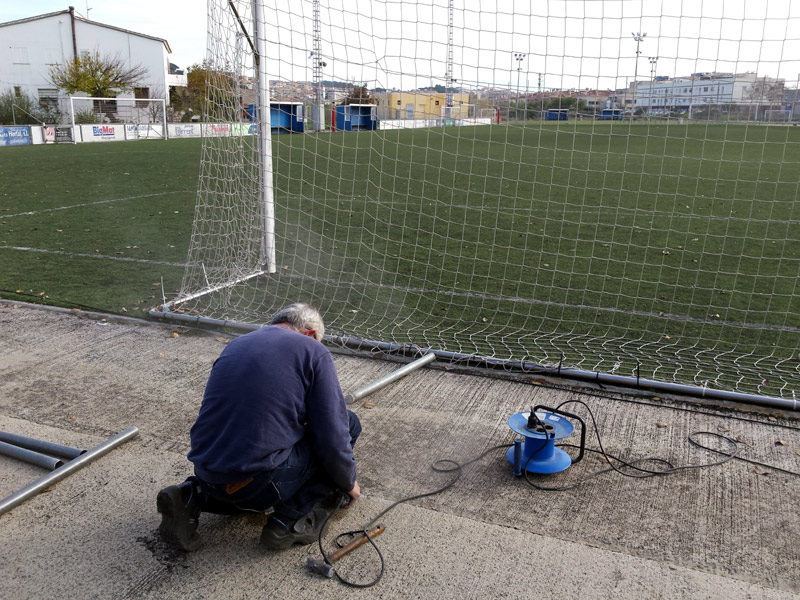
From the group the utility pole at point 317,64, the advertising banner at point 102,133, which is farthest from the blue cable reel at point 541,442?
the advertising banner at point 102,133

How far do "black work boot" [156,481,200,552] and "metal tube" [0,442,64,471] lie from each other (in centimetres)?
107

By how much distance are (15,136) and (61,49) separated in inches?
791

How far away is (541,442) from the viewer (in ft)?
11.6

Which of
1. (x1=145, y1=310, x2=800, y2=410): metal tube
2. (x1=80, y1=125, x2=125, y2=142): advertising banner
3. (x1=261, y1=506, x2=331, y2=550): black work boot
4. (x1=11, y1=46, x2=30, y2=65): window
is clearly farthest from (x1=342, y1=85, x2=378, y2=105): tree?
(x1=11, y1=46, x2=30, y2=65): window

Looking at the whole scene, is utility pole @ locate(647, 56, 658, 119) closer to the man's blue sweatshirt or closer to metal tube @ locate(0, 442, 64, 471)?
the man's blue sweatshirt

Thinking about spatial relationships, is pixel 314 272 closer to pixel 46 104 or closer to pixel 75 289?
pixel 75 289

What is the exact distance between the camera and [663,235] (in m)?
9.58

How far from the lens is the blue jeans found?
287cm

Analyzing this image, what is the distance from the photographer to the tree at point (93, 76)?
4306cm

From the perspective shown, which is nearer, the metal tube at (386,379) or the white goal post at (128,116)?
the metal tube at (386,379)

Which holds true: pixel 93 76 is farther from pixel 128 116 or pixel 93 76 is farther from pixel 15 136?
pixel 15 136

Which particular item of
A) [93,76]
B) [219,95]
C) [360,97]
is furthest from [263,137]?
[93,76]

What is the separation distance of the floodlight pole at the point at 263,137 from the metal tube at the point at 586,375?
1.89 meters

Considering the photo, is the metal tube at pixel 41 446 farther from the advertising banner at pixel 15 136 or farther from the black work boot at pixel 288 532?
the advertising banner at pixel 15 136
